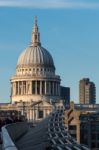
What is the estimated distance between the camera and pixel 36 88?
192625 millimetres

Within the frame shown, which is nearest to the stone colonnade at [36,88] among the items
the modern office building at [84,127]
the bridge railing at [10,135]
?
the modern office building at [84,127]

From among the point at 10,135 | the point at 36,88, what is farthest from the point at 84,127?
the point at 36,88

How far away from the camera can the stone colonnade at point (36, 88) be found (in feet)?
630

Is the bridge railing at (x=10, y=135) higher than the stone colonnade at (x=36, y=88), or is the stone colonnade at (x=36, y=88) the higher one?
the stone colonnade at (x=36, y=88)

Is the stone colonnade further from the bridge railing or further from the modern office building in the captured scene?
the bridge railing

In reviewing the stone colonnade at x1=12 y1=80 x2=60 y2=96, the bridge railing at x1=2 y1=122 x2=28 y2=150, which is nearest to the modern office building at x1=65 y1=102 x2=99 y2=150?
the bridge railing at x1=2 y1=122 x2=28 y2=150

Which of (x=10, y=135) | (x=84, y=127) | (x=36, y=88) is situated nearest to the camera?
(x=10, y=135)

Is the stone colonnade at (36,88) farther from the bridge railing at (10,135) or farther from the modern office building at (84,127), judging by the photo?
the bridge railing at (10,135)

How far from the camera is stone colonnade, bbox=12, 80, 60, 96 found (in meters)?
192

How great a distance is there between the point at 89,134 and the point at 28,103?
347 feet

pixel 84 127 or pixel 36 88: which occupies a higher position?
pixel 36 88

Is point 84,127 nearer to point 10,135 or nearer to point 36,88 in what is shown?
point 10,135

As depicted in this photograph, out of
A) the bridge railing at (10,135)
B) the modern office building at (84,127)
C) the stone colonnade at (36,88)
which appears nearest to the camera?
the bridge railing at (10,135)

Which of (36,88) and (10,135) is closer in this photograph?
(10,135)
